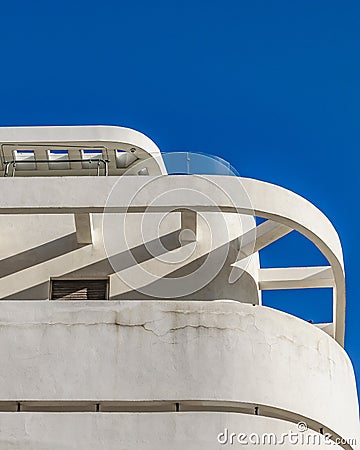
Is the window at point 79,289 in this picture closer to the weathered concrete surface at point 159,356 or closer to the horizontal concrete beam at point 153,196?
the horizontal concrete beam at point 153,196

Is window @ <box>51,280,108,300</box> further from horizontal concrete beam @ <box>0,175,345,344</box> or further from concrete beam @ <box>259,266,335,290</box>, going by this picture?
concrete beam @ <box>259,266,335,290</box>

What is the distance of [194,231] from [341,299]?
2.44m

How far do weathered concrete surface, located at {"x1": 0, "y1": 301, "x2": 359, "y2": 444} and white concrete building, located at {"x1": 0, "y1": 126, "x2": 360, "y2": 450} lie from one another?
14mm

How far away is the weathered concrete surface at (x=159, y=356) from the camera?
44.6 ft

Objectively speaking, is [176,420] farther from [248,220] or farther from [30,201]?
[248,220]

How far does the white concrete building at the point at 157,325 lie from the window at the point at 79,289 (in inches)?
0.8

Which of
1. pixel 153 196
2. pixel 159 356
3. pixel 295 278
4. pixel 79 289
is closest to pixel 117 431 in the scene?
pixel 159 356

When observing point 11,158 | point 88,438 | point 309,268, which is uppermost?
point 11,158

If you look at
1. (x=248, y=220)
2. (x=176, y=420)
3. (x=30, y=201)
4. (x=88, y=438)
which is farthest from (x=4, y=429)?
(x=248, y=220)

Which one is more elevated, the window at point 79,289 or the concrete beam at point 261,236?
the concrete beam at point 261,236

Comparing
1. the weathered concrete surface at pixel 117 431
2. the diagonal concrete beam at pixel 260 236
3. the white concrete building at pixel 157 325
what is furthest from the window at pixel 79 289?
the weathered concrete surface at pixel 117 431

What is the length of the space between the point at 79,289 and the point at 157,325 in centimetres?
292

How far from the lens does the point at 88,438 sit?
1308cm

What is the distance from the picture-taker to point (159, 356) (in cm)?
1382
